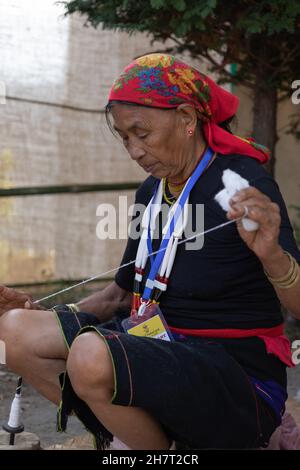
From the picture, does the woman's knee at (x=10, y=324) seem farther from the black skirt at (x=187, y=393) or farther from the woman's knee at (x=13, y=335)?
the black skirt at (x=187, y=393)

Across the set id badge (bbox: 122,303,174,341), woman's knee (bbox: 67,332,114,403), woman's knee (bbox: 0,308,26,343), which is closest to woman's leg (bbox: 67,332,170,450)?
woman's knee (bbox: 67,332,114,403)

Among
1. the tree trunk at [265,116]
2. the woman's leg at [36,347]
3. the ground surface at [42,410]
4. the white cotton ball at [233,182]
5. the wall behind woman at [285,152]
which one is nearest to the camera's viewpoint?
the white cotton ball at [233,182]

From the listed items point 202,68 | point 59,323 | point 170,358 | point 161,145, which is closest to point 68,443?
point 59,323

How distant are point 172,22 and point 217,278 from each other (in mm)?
2040

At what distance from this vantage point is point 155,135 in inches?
101

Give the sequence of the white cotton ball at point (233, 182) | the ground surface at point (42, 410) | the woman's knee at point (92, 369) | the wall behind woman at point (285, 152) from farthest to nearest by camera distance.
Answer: the wall behind woman at point (285, 152)
the ground surface at point (42, 410)
the white cotton ball at point (233, 182)
the woman's knee at point (92, 369)

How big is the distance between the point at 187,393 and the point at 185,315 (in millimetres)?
347

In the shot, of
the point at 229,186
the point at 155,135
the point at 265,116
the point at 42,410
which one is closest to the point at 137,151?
the point at 155,135

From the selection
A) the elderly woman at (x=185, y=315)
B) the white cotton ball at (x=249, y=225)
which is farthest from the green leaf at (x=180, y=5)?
the white cotton ball at (x=249, y=225)

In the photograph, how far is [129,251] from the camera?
2.99 meters

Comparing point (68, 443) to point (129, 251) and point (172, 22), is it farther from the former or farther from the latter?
point (172, 22)

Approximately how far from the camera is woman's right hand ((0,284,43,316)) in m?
2.88

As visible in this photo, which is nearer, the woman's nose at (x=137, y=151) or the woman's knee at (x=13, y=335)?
the woman's nose at (x=137, y=151)

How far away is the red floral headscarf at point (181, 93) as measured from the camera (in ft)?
8.32
